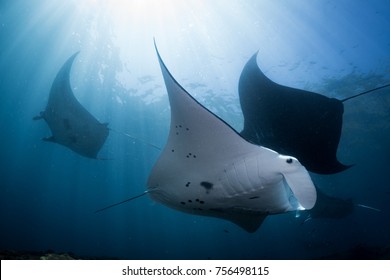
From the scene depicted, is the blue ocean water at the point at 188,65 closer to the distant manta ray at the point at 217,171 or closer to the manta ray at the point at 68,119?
the distant manta ray at the point at 217,171

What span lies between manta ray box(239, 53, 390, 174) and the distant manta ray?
171cm

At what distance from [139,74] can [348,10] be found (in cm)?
1067

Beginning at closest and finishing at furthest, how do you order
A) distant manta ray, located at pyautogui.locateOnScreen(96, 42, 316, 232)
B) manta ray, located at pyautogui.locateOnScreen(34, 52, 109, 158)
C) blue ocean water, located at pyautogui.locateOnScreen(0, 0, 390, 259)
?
distant manta ray, located at pyautogui.locateOnScreen(96, 42, 316, 232), manta ray, located at pyautogui.locateOnScreen(34, 52, 109, 158), blue ocean water, located at pyautogui.locateOnScreen(0, 0, 390, 259)

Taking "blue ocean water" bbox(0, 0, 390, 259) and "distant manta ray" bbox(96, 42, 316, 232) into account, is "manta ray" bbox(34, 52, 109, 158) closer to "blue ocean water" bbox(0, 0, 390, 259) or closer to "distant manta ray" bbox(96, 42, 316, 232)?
"blue ocean water" bbox(0, 0, 390, 259)

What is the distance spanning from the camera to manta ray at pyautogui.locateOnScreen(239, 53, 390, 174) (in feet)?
14.0

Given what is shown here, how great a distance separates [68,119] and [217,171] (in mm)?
7068

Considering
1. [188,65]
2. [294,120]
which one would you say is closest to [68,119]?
[294,120]

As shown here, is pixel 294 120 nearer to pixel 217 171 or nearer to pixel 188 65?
pixel 217 171

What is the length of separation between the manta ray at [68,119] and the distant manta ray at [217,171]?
6101mm

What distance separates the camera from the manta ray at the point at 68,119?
27.0ft

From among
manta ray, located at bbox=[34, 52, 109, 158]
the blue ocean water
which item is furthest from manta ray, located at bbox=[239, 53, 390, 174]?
manta ray, located at bbox=[34, 52, 109, 158]

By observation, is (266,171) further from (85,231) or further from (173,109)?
(85,231)

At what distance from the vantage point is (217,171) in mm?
2949

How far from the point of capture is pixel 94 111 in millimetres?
20234
